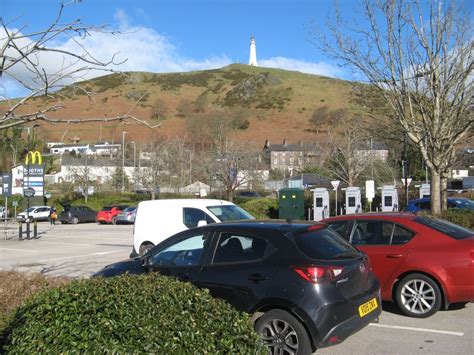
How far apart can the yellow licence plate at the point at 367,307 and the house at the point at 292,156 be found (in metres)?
62.0

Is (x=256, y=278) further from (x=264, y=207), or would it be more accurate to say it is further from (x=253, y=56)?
(x=253, y=56)

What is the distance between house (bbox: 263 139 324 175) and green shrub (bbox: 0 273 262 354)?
64.3 m

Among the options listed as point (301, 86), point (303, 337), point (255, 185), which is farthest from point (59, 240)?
point (301, 86)

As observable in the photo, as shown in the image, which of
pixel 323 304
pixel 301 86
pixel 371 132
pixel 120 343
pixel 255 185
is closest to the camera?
pixel 120 343

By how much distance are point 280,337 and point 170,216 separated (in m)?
8.61

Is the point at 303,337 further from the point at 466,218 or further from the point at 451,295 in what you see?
the point at 466,218

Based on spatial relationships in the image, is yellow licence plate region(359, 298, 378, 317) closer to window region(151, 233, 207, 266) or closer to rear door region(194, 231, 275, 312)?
rear door region(194, 231, 275, 312)

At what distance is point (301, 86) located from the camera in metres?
155

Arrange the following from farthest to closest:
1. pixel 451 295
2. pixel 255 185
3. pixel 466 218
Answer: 1. pixel 255 185
2. pixel 466 218
3. pixel 451 295

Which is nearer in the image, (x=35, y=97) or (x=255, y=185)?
(x=35, y=97)

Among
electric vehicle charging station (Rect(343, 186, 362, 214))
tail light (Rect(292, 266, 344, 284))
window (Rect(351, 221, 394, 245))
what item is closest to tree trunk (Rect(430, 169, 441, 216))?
window (Rect(351, 221, 394, 245))

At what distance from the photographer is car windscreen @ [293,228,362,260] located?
18.3ft

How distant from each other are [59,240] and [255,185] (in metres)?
33.6

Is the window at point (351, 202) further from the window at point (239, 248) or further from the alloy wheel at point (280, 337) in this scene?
the alloy wheel at point (280, 337)
